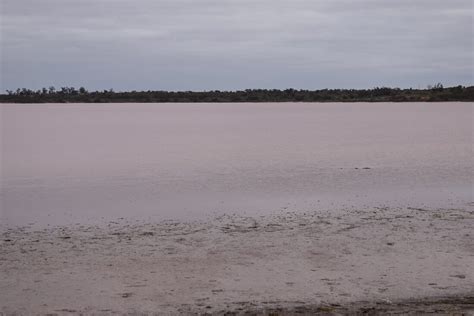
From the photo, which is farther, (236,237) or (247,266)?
(236,237)

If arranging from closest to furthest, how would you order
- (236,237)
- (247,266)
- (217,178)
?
(247,266) → (236,237) → (217,178)

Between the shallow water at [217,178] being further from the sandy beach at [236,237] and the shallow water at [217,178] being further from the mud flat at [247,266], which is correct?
the mud flat at [247,266]

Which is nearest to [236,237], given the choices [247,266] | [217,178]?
[247,266]

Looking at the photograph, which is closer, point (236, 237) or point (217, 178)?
point (236, 237)

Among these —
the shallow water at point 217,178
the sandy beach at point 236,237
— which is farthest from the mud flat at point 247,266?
the shallow water at point 217,178

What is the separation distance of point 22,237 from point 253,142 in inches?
674

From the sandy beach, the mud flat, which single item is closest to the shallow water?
the sandy beach

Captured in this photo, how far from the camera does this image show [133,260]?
746cm

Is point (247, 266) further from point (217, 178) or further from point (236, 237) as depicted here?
point (217, 178)

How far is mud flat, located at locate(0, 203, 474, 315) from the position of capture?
5965 mm

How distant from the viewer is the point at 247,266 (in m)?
7.23

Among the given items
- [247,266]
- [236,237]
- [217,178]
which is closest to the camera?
[247,266]

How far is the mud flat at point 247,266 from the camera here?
5965 millimetres

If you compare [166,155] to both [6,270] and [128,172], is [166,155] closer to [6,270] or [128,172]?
[128,172]
